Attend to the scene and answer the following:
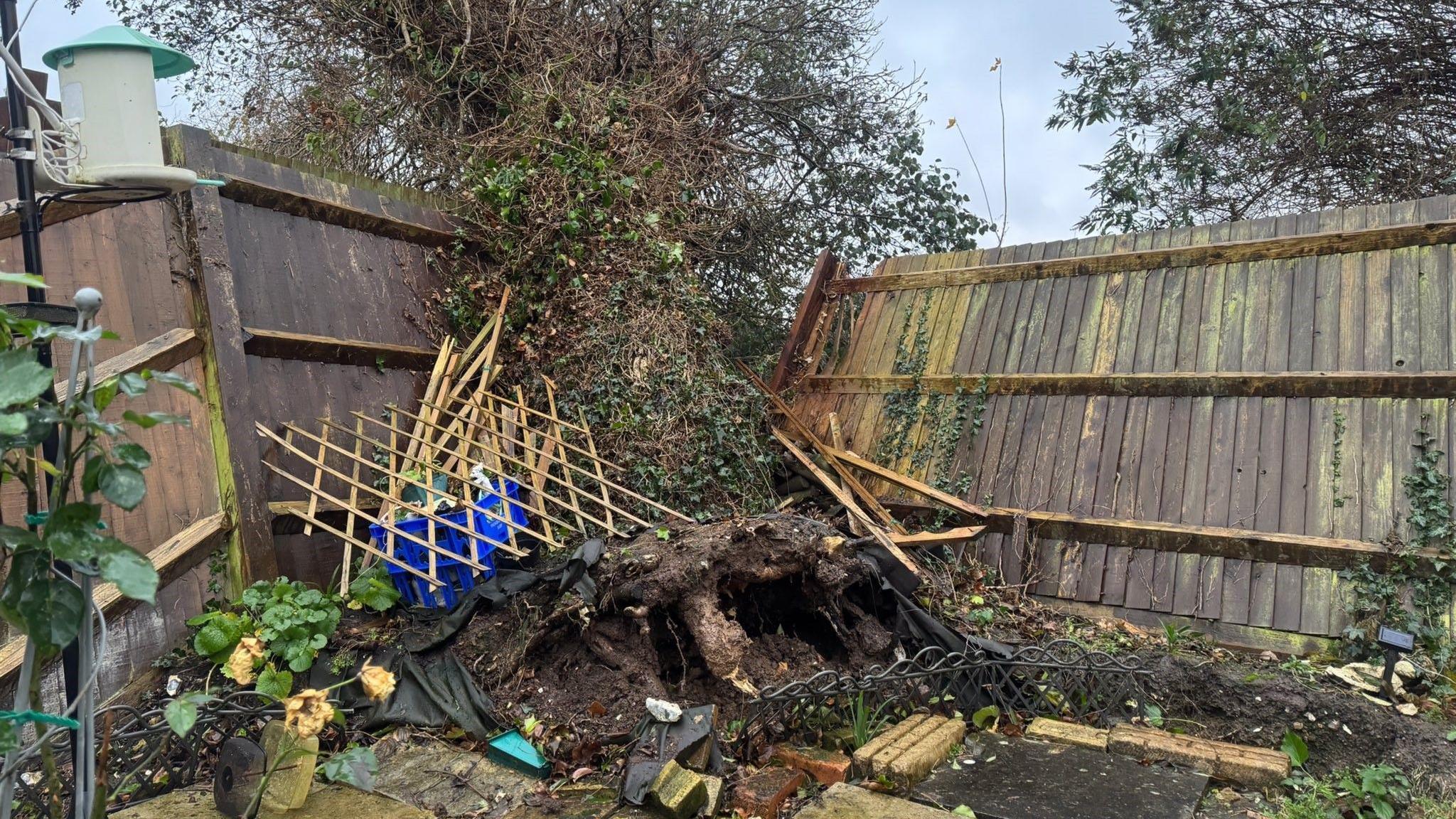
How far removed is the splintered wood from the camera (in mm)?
4727

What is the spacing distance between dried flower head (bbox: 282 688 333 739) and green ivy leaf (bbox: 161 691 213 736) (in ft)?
1.65

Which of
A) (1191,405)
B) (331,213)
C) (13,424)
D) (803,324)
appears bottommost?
(1191,405)

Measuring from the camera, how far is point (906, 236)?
9.54 m

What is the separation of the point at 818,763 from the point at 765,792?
32cm

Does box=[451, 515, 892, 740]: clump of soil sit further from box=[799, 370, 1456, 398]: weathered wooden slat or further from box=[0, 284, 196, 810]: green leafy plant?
box=[799, 370, 1456, 398]: weathered wooden slat

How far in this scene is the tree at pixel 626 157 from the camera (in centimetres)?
623

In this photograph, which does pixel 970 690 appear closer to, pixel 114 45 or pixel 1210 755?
pixel 1210 755

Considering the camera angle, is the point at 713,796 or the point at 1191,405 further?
the point at 1191,405

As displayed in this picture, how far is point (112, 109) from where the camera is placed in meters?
2.66

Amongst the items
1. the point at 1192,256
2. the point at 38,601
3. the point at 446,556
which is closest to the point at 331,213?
the point at 446,556

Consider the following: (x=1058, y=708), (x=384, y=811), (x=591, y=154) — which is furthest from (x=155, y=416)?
(x=591, y=154)

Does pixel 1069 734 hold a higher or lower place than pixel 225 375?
lower

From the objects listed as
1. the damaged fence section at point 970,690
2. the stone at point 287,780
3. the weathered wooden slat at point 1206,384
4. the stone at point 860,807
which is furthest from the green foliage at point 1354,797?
the stone at point 287,780

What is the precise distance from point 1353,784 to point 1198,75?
7.21 metres
